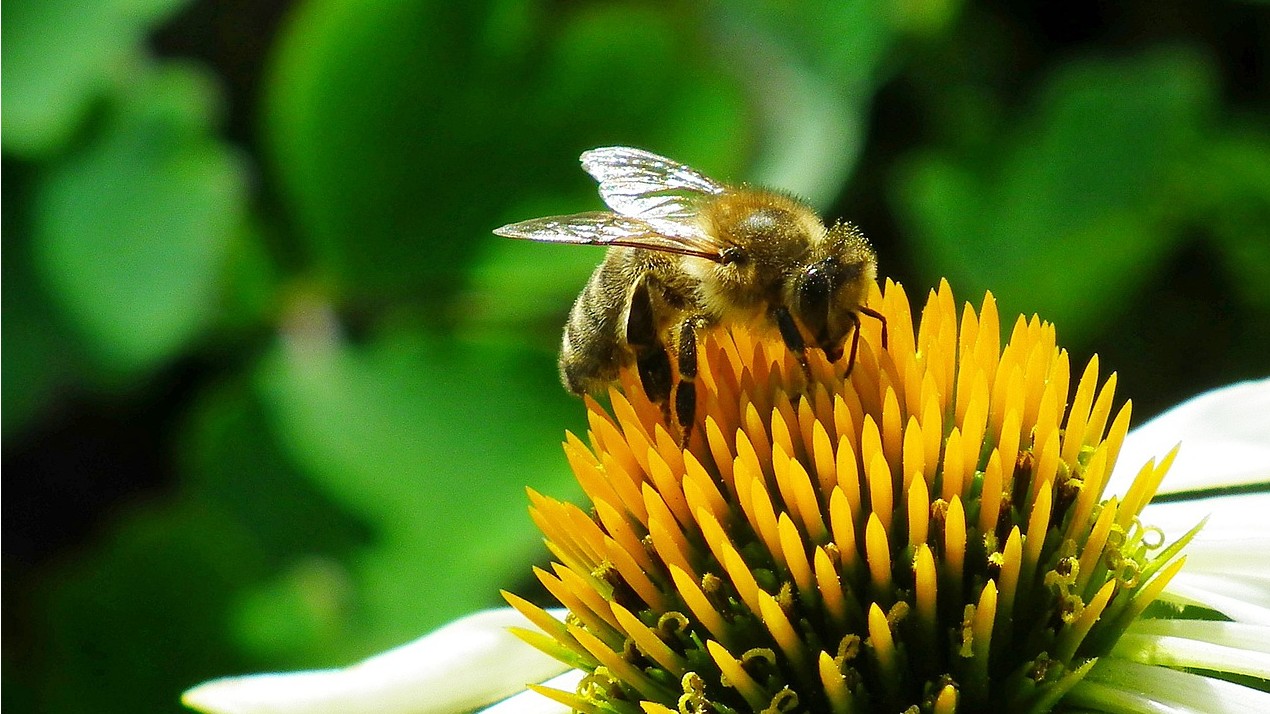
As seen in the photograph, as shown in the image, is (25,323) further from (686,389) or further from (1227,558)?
(1227,558)

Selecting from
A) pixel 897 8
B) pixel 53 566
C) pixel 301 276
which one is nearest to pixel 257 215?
pixel 301 276

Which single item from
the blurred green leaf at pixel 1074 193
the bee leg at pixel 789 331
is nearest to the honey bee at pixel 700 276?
the bee leg at pixel 789 331

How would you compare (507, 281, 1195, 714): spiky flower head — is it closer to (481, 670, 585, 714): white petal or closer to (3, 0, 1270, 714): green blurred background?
(481, 670, 585, 714): white petal

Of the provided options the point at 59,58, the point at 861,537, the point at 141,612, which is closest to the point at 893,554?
the point at 861,537

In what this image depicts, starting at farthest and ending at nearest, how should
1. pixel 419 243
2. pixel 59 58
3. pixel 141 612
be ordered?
pixel 419 243 < pixel 59 58 < pixel 141 612

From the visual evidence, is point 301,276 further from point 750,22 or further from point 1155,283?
point 1155,283

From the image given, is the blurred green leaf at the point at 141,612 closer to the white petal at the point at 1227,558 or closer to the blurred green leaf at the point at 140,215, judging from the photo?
the blurred green leaf at the point at 140,215

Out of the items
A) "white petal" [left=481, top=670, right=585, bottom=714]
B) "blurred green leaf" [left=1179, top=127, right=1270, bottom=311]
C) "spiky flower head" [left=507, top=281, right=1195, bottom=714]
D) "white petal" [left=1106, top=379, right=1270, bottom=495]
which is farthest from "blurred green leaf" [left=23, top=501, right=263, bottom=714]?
"blurred green leaf" [left=1179, top=127, right=1270, bottom=311]
